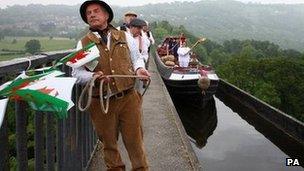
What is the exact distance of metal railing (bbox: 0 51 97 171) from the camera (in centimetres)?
251

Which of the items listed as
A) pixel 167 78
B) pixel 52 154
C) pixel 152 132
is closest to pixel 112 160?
pixel 52 154

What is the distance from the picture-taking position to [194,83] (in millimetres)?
16906

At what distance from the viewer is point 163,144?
20.6 ft

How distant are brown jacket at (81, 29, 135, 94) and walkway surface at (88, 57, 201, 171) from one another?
1864 millimetres

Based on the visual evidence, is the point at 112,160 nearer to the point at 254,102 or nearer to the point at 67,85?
the point at 67,85

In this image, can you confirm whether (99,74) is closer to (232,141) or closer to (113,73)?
(113,73)

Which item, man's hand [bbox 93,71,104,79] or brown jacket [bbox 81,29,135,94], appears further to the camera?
brown jacket [bbox 81,29,135,94]

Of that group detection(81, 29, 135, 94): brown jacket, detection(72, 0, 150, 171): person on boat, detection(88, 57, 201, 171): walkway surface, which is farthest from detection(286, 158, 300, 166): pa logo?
detection(81, 29, 135, 94): brown jacket

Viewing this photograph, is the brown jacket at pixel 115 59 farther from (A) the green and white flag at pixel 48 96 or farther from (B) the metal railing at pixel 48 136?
(A) the green and white flag at pixel 48 96

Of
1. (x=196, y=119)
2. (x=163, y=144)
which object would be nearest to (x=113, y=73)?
(x=163, y=144)

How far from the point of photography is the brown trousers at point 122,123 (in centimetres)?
346

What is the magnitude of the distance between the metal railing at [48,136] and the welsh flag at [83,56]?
23 cm

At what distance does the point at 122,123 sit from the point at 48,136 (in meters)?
0.64

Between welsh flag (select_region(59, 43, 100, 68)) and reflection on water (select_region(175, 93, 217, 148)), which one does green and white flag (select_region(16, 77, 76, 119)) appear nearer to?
welsh flag (select_region(59, 43, 100, 68))
